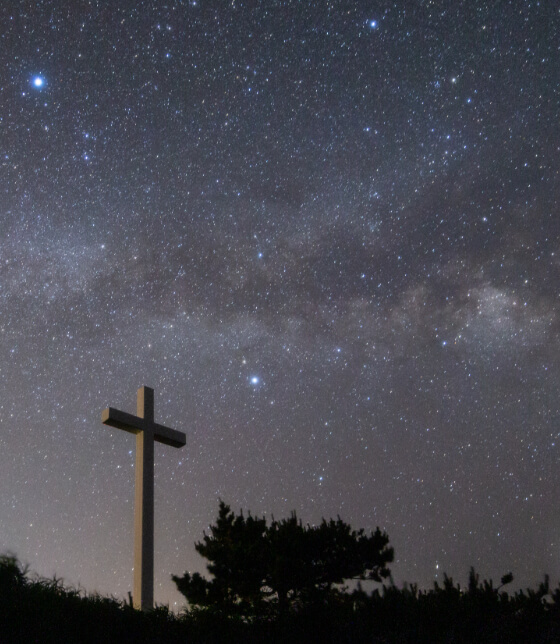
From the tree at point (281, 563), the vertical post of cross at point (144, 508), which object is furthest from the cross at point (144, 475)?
the tree at point (281, 563)

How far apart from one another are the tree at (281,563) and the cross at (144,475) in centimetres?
175

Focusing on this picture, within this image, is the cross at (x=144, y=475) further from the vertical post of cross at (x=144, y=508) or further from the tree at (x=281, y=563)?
the tree at (x=281, y=563)

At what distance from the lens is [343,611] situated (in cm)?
696

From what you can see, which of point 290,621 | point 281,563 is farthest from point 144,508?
point 290,621

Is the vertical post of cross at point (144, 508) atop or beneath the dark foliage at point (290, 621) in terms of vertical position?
atop

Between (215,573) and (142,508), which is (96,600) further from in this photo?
(215,573)

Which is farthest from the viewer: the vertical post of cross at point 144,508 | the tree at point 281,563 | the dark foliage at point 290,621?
the tree at point 281,563

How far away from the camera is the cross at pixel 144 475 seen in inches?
347

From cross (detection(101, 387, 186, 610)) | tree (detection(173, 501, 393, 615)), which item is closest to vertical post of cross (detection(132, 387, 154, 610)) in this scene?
cross (detection(101, 387, 186, 610))

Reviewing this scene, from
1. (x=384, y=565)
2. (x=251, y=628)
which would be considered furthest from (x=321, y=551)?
(x=251, y=628)

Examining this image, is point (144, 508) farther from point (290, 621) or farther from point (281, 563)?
point (290, 621)

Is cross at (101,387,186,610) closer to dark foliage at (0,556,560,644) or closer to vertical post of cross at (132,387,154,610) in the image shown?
vertical post of cross at (132,387,154,610)

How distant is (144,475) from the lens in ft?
31.7

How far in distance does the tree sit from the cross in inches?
68.9
